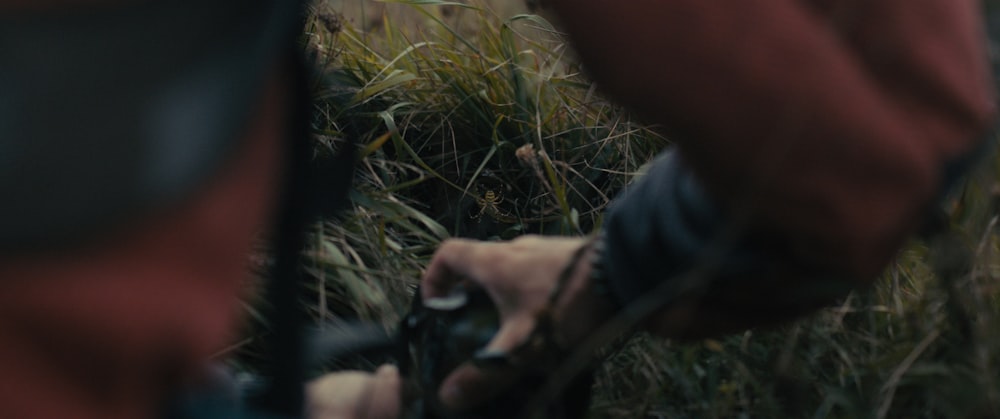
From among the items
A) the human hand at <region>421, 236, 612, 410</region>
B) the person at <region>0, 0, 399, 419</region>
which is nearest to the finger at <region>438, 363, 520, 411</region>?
the human hand at <region>421, 236, 612, 410</region>

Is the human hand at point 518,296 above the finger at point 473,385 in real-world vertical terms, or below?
above

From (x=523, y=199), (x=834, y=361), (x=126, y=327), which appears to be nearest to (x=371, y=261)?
(x=523, y=199)

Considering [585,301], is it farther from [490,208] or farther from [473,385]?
[490,208]

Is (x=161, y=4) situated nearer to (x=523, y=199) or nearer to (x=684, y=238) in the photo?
(x=684, y=238)

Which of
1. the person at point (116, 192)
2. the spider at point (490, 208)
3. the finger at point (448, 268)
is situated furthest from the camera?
the spider at point (490, 208)

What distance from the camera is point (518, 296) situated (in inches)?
45.1

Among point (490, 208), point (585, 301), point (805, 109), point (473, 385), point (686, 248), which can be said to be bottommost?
point (490, 208)

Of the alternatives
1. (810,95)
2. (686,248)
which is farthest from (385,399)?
(810,95)

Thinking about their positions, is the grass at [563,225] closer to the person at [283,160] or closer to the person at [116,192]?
the person at [283,160]

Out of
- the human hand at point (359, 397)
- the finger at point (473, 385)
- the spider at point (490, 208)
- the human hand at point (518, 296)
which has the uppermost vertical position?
the human hand at point (518, 296)

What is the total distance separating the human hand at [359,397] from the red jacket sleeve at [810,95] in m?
0.55

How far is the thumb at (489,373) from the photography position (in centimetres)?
111

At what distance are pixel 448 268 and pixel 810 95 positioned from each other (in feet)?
1.87

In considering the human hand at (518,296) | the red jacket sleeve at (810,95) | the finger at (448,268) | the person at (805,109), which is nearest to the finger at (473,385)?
the human hand at (518,296)
